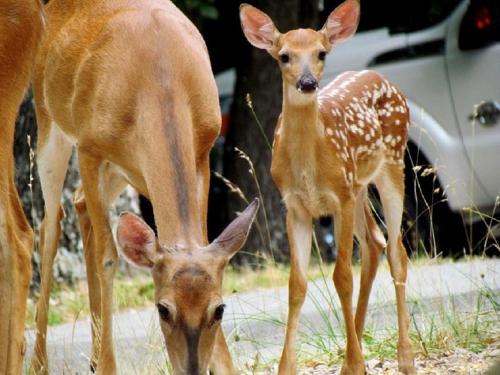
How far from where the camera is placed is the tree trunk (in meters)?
14.0

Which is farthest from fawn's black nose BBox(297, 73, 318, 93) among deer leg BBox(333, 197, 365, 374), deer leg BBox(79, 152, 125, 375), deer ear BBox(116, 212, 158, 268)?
deer ear BBox(116, 212, 158, 268)

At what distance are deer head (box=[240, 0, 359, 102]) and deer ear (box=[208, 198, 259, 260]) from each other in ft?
4.09

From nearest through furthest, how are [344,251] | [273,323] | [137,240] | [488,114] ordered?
1. [137,240]
2. [344,251]
3. [273,323]
4. [488,114]

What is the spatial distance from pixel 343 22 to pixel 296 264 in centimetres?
140

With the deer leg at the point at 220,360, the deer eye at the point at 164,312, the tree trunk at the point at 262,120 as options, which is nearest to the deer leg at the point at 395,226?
the deer leg at the point at 220,360

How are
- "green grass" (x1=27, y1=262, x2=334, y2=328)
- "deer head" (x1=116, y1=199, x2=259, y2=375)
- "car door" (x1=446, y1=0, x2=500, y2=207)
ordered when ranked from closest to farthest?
"deer head" (x1=116, y1=199, x2=259, y2=375)
"green grass" (x1=27, y1=262, x2=334, y2=328)
"car door" (x1=446, y1=0, x2=500, y2=207)

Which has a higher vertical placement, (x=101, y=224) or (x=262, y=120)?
(x=262, y=120)

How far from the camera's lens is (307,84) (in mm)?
7273

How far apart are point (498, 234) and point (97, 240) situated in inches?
289

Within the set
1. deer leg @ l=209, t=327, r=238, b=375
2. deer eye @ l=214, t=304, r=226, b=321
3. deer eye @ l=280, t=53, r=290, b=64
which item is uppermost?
deer eye @ l=280, t=53, r=290, b=64

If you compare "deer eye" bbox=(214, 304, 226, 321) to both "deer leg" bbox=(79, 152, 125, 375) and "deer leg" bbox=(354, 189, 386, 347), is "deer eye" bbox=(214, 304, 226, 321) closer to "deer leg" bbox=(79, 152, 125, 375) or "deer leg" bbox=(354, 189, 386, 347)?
"deer leg" bbox=(79, 152, 125, 375)

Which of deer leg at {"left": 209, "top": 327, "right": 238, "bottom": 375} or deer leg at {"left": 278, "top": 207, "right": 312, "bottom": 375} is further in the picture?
deer leg at {"left": 278, "top": 207, "right": 312, "bottom": 375}

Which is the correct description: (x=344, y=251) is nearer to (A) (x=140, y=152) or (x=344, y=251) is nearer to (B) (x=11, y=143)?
(A) (x=140, y=152)

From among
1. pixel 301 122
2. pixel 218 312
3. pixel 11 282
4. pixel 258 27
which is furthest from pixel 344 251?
pixel 11 282
